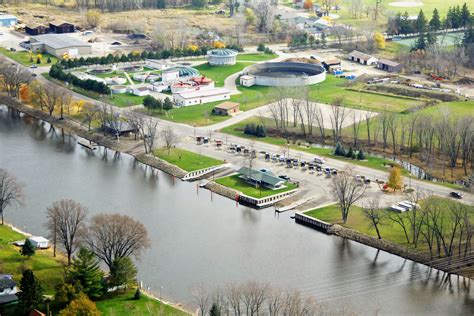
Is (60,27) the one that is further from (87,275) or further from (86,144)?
(87,275)

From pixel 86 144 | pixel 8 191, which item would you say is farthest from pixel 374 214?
pixel 86 144

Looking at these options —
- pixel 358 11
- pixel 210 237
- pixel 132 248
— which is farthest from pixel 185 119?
pixel 358 11

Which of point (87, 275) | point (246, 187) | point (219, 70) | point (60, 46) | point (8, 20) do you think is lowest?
point (246, 187)

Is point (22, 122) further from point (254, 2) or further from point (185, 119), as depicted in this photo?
point (254, 2)

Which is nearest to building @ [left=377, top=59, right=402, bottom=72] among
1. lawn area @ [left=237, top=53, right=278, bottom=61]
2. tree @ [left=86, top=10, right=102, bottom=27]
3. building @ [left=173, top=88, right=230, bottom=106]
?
lawn area @ [left=237, top=53, right=278, bottom=61]

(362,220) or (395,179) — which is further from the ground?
(395,179)

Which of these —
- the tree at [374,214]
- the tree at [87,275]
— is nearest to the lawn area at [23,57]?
the tree at [374,214]
